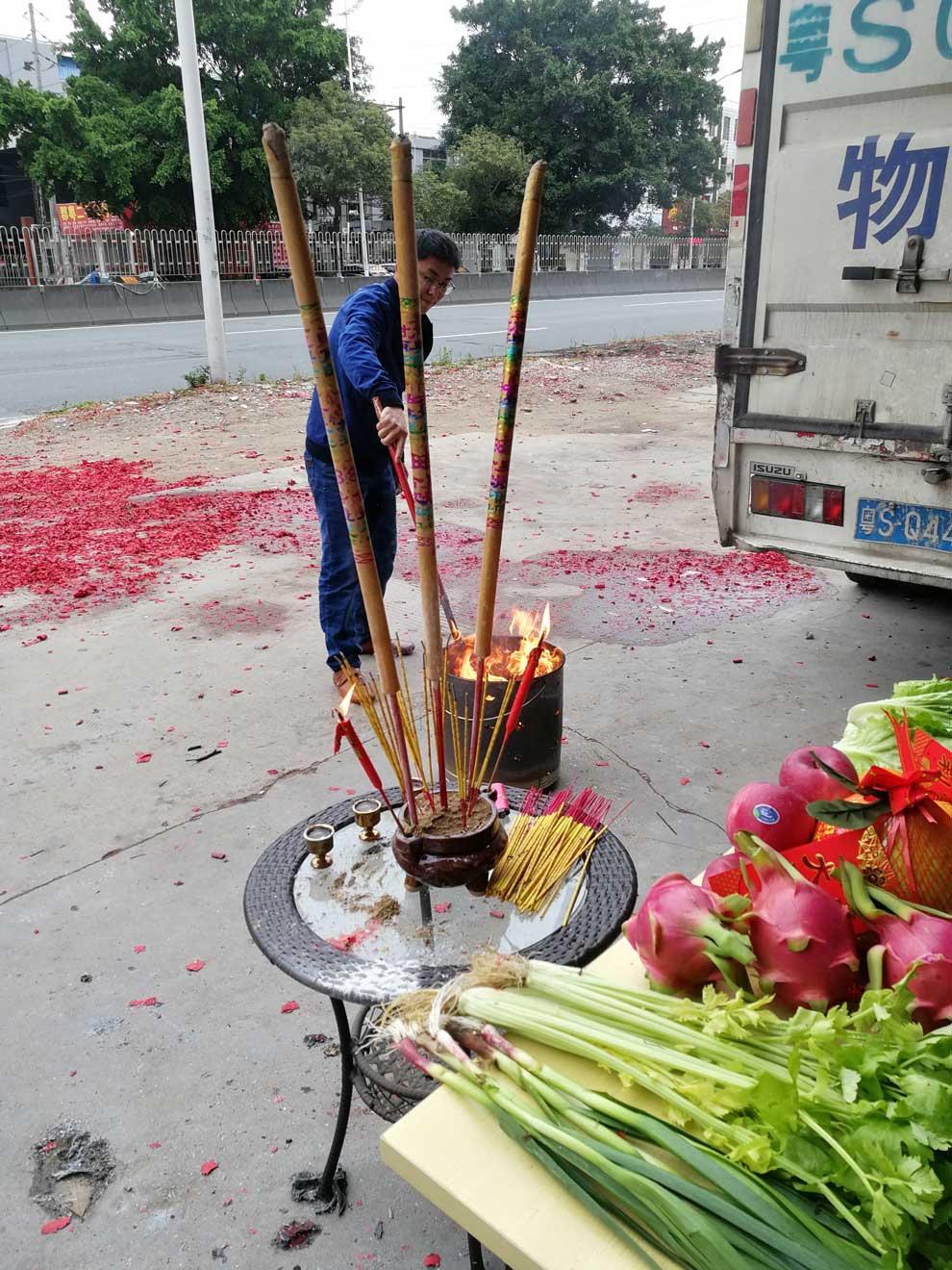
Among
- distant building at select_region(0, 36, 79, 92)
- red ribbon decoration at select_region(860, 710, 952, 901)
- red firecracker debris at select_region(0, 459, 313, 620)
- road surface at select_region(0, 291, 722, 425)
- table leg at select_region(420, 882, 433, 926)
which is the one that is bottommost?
red firecracker debris at select_region(0, 459, 313, 620)

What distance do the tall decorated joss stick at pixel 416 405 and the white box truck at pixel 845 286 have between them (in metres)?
2.59

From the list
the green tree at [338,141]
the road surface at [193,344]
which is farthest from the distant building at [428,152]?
the road surface at [193,344]

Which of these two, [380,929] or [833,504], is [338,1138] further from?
[833,504]

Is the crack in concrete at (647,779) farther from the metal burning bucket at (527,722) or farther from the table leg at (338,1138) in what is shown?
the table leg at (338,1138)

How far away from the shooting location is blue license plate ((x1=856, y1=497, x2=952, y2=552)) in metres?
3.69

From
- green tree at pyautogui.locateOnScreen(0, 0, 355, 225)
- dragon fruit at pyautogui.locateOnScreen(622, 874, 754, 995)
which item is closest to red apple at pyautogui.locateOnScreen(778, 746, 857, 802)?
dragon fruit at pyautogui.locateOnScreen(622, 874, 754, 995)

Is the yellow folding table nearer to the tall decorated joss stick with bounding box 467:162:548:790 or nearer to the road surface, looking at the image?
the tall decorated joss stick with bounding box 467:162:548:790

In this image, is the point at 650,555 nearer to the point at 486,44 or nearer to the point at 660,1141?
the point at 660,1141

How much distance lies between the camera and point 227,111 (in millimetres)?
29578

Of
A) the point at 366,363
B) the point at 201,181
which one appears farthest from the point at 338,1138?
the point at 201,181

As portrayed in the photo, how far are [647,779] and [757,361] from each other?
185 centimetres

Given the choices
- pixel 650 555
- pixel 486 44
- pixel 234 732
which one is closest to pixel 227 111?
pixel 486 44

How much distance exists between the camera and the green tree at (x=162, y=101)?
27.6 m

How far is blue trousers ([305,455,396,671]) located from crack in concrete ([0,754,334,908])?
0.53m
